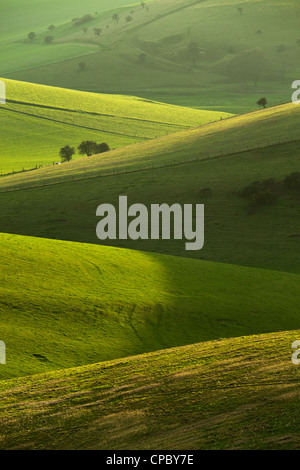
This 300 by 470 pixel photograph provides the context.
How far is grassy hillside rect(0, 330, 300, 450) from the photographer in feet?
63.9

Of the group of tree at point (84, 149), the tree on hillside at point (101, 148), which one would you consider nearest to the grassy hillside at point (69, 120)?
the group of tree at point (84, 149)

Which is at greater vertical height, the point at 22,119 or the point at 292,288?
the point at 22,119

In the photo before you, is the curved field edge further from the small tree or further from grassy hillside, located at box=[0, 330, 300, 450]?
grassy hillside, located at box=[0, 330, 300, 450]

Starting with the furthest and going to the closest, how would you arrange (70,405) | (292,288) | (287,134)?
(287,134)
(292,288)
(70,405)

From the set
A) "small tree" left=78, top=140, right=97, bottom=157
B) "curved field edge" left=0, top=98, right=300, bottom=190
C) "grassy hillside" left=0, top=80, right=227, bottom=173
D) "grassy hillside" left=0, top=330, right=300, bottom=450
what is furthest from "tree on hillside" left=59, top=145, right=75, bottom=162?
"grassy hillside" left=0, top=330, right=300, bottom=450

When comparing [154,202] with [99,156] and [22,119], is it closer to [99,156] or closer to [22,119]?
[99,156]

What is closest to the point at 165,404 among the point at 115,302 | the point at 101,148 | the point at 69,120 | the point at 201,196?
the point at 115,302

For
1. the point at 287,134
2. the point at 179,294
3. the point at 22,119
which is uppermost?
the point at 22,119

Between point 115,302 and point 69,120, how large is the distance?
411ft

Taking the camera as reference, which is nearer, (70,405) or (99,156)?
(70,405)
